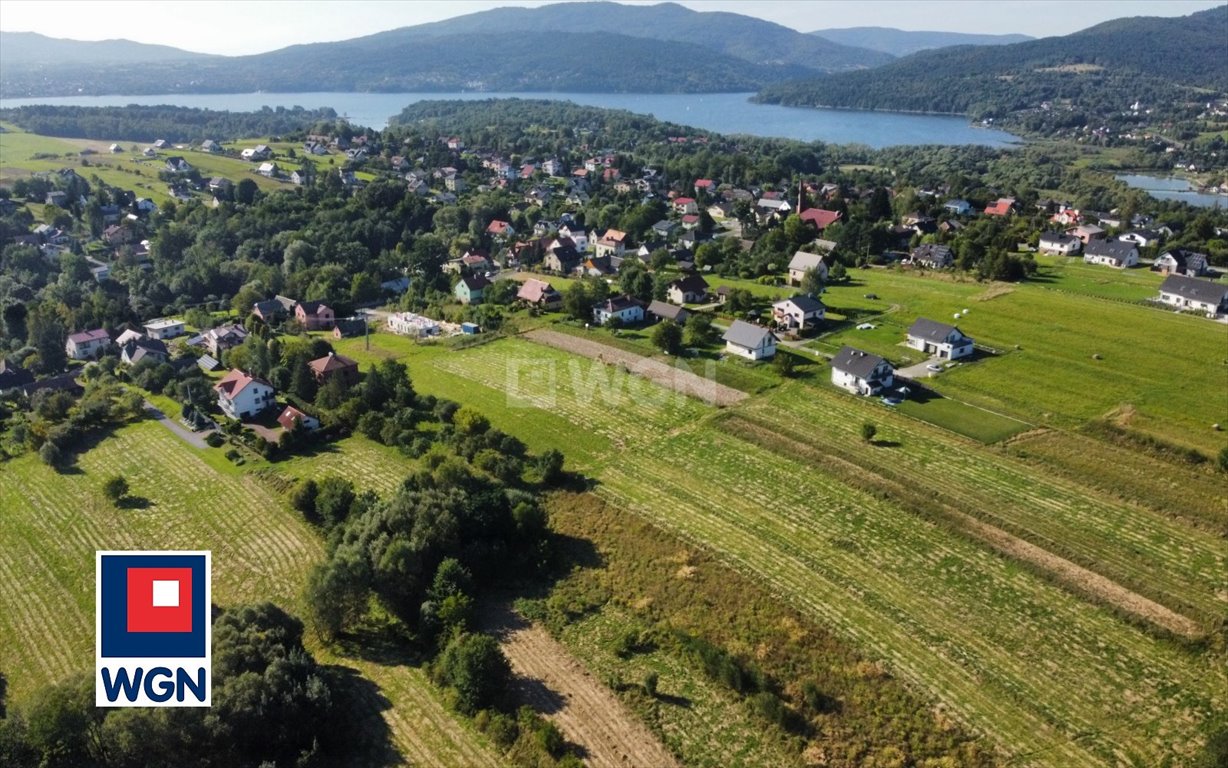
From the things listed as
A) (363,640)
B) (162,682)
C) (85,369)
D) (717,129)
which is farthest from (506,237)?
(717,129)

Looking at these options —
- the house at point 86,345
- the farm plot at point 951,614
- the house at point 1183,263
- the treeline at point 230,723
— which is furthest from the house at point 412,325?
the house at point 1183,263

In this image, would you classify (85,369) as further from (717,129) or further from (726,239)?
(717,129)

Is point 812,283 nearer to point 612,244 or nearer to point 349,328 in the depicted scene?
point 612,244

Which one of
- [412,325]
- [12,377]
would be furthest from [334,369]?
[12,377]

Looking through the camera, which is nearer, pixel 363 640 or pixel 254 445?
pixel 363 640

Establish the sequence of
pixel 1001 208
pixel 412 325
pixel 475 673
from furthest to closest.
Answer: pixel 1001 208
pixel 412 325
pixel 475 673

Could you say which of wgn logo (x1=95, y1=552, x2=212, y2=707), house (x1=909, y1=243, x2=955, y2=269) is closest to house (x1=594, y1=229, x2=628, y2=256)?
house (x1=909, y1=243, x2=955, y2=269)
